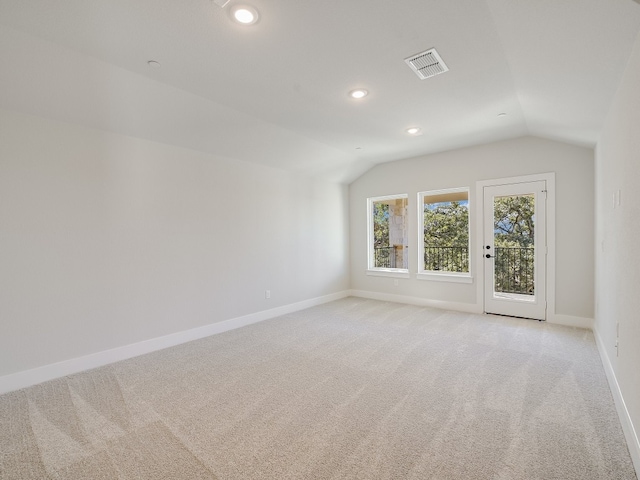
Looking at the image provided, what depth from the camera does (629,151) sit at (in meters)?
2.08

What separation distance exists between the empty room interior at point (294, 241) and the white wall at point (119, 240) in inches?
0.8

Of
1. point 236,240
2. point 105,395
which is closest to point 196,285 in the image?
point 236,240

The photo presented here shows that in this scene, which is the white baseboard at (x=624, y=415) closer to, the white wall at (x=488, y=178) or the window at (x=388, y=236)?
the white wall at (x=488, y=178)

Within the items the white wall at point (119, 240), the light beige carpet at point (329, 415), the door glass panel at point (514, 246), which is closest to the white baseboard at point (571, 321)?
the door glass panel at point (514, 246)

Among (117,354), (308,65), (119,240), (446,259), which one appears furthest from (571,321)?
(119,240)

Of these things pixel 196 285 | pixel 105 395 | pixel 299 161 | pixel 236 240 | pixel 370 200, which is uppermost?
pixel 299 161

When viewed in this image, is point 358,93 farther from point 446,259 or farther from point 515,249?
point 446,259

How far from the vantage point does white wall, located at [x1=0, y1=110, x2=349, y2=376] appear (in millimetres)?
2770

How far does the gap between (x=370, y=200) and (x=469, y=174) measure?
1992 mm

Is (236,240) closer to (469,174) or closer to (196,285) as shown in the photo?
(196,285)

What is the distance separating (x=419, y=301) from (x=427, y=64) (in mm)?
4165

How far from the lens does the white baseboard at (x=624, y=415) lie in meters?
1.70

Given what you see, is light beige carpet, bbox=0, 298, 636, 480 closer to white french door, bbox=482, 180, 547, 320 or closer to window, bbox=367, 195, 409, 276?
white french door, bbox=482, 180, 547, 320

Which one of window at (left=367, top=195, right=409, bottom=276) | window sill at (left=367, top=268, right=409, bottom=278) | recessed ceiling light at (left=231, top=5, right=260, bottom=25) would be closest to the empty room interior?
recessed ceiling light at (left=231, top=5, right=260, bottom=25)
